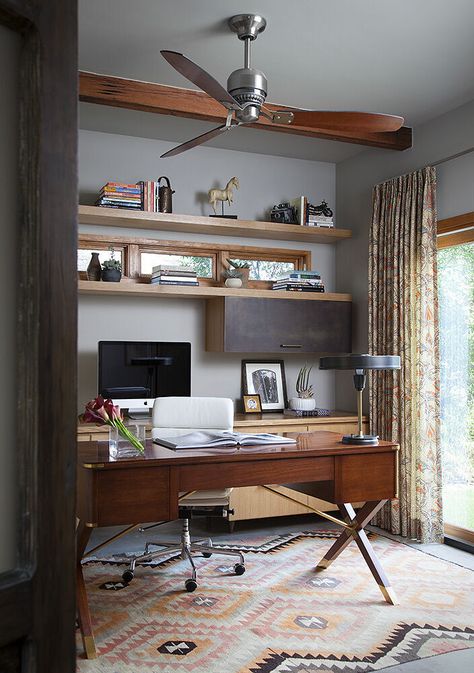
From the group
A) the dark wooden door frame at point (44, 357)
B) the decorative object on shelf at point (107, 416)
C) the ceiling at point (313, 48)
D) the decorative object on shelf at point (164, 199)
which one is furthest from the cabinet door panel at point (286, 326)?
the dark wooden door frame at point (44, 357)

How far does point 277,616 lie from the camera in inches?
122

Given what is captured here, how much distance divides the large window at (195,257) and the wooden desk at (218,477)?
6.35 ft

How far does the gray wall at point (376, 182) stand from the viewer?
4.36 metres

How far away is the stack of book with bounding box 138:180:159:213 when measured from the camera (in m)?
4.75

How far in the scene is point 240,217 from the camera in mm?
5352

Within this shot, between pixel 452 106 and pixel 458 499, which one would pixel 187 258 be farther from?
pixel 458 499

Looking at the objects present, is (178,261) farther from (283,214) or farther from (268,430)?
(268,430)

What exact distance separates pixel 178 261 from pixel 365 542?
2608 mm

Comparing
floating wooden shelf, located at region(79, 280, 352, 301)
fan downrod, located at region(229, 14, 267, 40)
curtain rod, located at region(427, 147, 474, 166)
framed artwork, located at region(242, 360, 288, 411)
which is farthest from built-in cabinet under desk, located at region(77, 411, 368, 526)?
fan downrod, located at region(229, 14, 267, 40)

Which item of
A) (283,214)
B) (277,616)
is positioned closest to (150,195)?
(283,214)

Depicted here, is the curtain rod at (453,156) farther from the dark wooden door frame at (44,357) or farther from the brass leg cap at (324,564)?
the dark wooden door frame at (44,357)

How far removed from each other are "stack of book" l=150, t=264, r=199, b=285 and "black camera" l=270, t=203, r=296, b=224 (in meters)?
0.90

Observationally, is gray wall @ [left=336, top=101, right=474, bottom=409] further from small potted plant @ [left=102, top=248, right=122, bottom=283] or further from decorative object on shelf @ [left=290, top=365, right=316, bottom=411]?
small potted plant @ [left=102, top=248, right=122, bottom=283]

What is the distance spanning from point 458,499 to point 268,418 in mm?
1377
